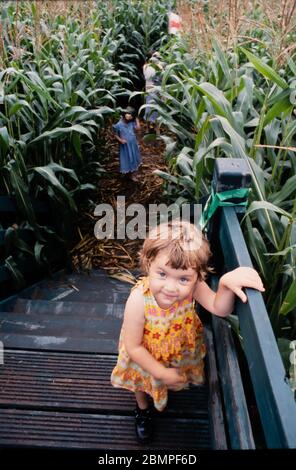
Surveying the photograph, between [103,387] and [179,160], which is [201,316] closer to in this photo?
[103,387]

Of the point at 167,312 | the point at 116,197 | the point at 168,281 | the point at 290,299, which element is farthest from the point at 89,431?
the point at 116,197

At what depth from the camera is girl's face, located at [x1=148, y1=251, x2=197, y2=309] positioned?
1212 millimetres

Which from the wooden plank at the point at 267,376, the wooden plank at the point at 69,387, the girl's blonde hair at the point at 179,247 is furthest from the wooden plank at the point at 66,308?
the wooden plank at the point at 267,376

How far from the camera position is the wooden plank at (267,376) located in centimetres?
68

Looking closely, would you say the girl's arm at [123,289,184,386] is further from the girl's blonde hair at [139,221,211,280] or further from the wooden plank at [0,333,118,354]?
the wooden plank at [0,333,118,354]

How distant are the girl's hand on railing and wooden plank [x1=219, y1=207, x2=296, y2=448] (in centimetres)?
2

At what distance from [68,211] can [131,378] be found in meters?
1.73

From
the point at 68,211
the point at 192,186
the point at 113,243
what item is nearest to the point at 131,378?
the point at 192,186

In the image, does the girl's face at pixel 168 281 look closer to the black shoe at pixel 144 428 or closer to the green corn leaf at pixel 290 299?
the green corn leaf at pixel 290 299

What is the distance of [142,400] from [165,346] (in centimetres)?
30

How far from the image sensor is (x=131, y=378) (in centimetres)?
150

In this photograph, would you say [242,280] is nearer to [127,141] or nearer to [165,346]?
[165,346]

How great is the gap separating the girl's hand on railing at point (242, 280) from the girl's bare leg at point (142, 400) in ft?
2.32

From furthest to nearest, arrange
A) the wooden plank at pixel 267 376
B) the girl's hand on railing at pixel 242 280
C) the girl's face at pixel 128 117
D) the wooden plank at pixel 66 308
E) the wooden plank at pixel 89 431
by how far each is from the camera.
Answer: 1. the girl's face at pixel 128 117
2. the wooden plank at pixel 66 308
3. the wooden plank at pixel 89 431
4. the girl's hand on railing at pixel 242 280
5. the wooden plank at pixel 267 376
